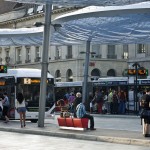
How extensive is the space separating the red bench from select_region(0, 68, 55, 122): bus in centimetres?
766

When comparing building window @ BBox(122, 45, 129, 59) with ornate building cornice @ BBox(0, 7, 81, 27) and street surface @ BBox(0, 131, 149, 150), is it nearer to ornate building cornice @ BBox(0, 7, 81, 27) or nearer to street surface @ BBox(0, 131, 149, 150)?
ornate building cornice @ BBox(0, 7, 81, 27)

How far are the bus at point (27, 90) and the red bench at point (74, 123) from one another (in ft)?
25.1

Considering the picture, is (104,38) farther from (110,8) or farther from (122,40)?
(110,8)

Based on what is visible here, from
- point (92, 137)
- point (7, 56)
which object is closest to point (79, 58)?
point (7, 56)

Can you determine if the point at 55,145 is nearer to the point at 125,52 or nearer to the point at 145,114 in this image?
the point at 145,114

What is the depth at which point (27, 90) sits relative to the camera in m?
30.5

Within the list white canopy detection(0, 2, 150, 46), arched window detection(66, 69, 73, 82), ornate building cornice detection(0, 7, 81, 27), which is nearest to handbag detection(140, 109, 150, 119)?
white canopy detection(0, 2, 150, 46)

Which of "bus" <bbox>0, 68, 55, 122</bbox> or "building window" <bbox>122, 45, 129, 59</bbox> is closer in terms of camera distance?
"bus" <bbox>0, 68, 55, 122</bbox>

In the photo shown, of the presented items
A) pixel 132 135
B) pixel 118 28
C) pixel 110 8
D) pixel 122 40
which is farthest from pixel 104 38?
pixel 132 135

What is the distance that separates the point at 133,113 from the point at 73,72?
116ft

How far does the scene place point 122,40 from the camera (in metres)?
38.2

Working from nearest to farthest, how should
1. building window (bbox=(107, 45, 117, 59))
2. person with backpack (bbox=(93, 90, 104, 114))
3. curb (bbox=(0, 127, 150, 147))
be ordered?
curb (bbox=(0, 127, 150, 147)), person with backpack (bbox=(93, 90, 104, 114)), building window (bbox=(107, 45, 117, 59))

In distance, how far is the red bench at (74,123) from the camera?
21578 millimetres

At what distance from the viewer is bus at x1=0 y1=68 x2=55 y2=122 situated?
30203mm
